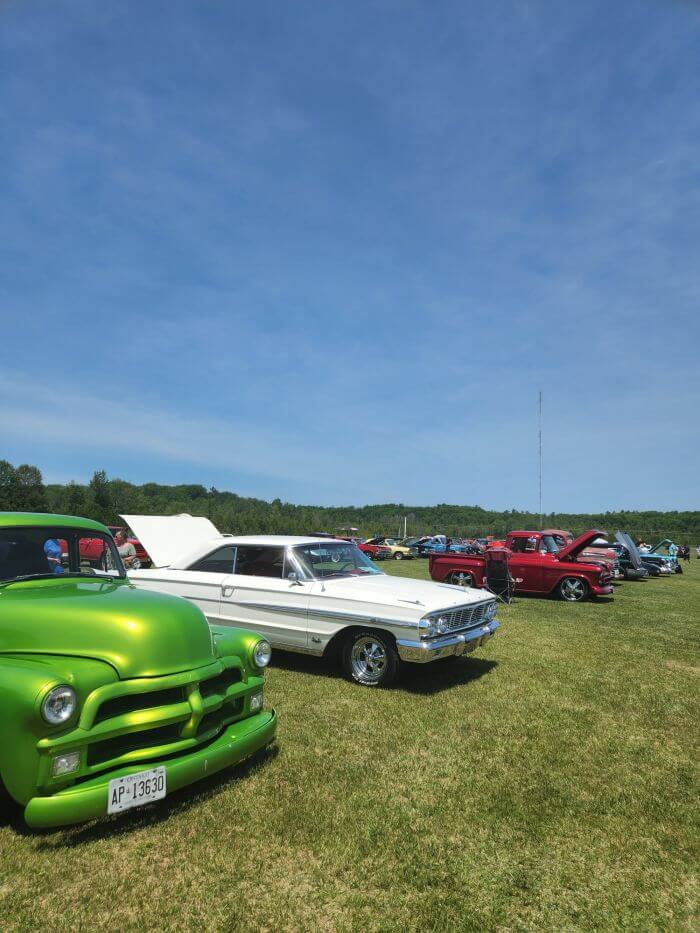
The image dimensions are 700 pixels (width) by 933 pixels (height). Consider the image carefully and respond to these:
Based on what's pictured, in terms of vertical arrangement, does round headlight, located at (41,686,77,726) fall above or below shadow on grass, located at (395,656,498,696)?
above

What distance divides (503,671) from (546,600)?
26.6ft

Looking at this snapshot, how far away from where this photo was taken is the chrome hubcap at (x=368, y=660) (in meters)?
6.47

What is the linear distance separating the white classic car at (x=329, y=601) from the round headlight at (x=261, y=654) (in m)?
1.95

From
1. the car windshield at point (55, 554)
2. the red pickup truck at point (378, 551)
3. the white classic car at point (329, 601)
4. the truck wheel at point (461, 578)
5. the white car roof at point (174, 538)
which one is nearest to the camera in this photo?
the car windshield at point (55, 554)

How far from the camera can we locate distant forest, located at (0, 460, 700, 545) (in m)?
55.6

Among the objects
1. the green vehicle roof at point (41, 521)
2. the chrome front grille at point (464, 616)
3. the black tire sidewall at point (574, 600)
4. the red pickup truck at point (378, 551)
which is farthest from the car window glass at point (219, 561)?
the red pickup truck at point (378, 551)

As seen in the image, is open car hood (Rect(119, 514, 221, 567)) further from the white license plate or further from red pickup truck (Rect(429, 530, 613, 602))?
red pickup truck (Rect(429, 530, 613, 602))

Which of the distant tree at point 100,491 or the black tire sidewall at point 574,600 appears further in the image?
the distant tree at point 100,491

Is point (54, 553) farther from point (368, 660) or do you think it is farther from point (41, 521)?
point (368, 660)

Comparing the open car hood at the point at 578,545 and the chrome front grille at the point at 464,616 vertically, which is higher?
the open car hood at the point at 578,545

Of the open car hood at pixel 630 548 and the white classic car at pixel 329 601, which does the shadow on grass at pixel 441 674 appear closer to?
the white classic car at pixel 329 601

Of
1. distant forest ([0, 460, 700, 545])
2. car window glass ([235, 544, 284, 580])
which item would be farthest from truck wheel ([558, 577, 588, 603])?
distant forest ([0, 460, 700, 545])

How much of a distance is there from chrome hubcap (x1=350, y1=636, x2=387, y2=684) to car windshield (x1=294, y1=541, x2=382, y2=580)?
926 mm

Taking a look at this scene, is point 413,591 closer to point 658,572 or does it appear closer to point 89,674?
point 89,674
